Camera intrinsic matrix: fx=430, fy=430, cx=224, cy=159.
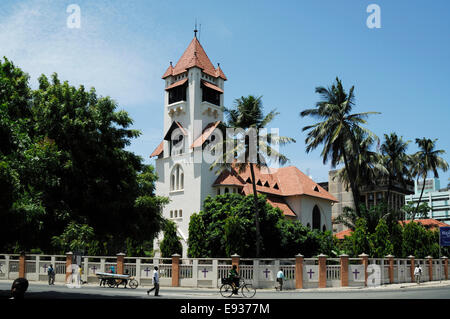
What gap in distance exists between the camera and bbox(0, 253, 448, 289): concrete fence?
2470 centimetres

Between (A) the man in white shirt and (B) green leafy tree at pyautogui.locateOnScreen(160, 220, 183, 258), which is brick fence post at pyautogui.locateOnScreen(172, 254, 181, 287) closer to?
(A) the man in white shirt

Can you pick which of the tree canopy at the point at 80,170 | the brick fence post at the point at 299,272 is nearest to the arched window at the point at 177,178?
the tree canopy at the point at 80,170

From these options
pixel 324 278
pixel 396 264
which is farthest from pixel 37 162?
pixel 396 264

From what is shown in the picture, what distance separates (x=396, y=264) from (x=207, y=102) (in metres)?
26.3

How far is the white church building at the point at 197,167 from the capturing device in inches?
1743

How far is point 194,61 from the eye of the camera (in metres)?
47.2

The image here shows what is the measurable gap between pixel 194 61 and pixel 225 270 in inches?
1130

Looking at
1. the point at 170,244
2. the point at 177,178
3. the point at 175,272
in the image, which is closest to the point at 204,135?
the point at 177,178

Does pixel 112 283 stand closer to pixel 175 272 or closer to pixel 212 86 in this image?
pixel 175 272

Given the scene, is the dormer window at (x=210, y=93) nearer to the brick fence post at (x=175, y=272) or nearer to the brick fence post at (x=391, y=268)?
the brick fence post at (x=175, y=272)

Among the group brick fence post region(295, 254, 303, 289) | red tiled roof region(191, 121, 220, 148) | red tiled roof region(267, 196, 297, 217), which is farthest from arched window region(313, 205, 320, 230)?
brick fence post region(295, 254, 303, 289)

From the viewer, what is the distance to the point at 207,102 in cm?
4759

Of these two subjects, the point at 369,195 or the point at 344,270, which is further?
the point at 369,195

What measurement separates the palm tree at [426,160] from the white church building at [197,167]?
12.1m
